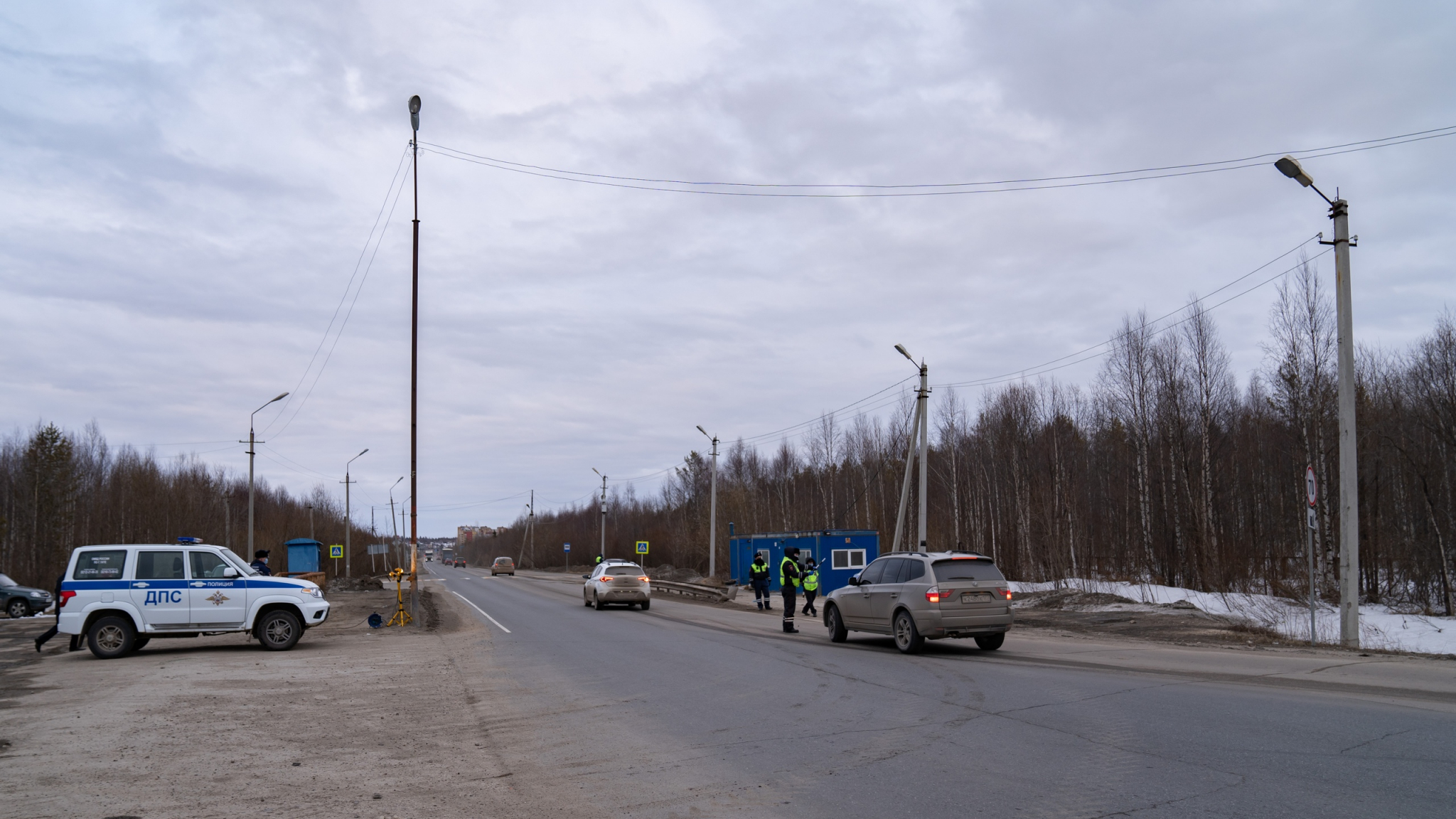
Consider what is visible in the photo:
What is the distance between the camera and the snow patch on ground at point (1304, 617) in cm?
2239

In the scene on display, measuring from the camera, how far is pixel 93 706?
430 inches

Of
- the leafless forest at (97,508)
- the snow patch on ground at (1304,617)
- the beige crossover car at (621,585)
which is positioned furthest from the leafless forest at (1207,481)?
the leafless forest at (97,508)

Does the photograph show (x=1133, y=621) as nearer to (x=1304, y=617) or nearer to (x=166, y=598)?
(x=1304, y=617)

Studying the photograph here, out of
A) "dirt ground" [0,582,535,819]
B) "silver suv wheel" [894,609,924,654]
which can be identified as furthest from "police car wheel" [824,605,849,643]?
"dirt ground" [0,582,535,819]

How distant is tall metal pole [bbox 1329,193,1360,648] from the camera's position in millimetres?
16109

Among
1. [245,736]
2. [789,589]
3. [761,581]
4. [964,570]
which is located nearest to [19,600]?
[761,581]

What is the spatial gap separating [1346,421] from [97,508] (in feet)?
246

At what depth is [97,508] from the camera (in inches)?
2566

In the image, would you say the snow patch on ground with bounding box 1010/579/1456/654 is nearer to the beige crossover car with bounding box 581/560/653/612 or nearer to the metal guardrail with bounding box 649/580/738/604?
the metal guardrail with bounding box 649/580/738/604

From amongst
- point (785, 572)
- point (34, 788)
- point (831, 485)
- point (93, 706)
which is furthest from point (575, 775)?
point (831, 485)

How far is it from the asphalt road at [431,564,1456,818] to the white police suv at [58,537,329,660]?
6.56m

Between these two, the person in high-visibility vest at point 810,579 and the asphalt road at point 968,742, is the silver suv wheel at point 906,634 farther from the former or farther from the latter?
the person in high-visibility vest at point 810,579

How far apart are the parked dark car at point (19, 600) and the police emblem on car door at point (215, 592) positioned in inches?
834

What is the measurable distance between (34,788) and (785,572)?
17480 millimetres
